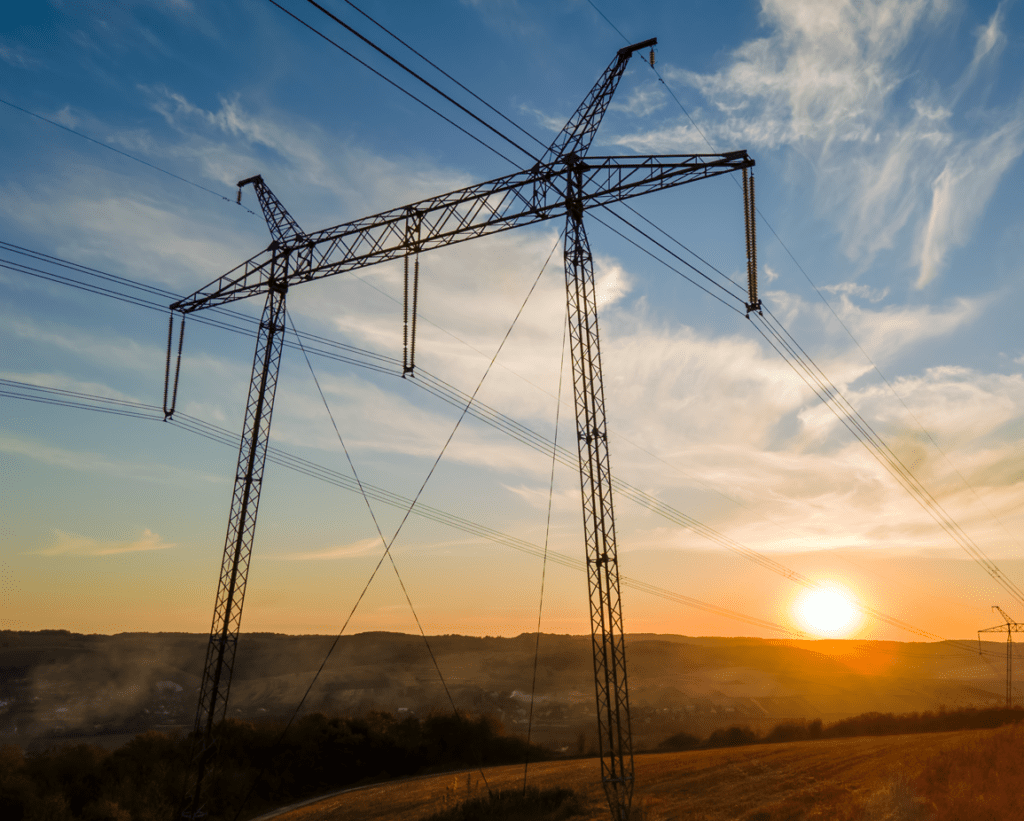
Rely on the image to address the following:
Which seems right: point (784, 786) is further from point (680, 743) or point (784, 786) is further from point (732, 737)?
point (732, 737)

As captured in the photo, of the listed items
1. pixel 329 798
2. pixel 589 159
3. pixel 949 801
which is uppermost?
pixel 589 159

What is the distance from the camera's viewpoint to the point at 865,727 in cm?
6456

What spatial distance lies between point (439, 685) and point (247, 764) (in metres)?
84.9

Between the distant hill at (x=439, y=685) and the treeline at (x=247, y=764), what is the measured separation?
12.4 metres

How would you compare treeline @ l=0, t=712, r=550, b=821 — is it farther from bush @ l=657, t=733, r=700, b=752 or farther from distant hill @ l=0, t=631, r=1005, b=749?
distant hill @ l=0, t=631, r=1005, b=749

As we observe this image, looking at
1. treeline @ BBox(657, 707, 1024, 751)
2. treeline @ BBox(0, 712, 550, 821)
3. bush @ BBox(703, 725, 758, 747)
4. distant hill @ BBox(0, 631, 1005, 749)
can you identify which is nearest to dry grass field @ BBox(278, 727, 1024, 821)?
treeline @ BBox(0, 712, 550, 821)

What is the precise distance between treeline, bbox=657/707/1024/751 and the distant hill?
23.6ft

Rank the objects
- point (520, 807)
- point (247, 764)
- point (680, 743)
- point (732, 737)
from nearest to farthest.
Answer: point (520, 807) < point (247, 764) < point (680, 743) < point (732, 737)

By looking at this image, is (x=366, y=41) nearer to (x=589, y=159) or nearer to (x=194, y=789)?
(x=589, y=159)

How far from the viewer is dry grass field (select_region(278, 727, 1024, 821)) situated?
24.6 metres

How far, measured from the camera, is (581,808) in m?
28.3

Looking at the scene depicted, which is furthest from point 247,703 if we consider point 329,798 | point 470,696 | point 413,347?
point 413,347

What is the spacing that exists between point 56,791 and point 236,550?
16.2m

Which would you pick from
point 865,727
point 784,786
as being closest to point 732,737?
point 865,727
